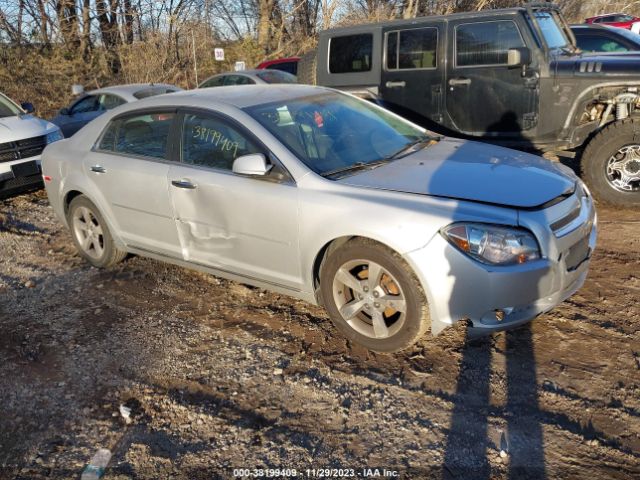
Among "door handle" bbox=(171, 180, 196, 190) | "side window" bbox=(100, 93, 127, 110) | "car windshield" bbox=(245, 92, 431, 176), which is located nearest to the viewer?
"car windshield" bbox=(245, 92, 431, 176)

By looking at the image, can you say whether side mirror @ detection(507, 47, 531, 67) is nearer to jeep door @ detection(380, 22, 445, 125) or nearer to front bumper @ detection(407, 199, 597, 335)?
jeep door @ detection(380, 22, 445, 125)

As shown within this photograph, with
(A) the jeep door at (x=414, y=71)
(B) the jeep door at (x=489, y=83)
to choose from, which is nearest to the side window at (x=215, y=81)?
(A) the jeep door at (x=414, y=71)

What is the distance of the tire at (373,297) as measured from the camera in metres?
3.39

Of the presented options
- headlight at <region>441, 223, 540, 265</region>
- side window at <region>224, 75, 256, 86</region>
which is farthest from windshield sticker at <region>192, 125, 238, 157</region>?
side window at <region>224, 75, 256, 86</region>

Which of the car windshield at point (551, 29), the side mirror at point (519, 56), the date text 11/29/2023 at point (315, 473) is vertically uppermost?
the car windshield at point (551, 29)

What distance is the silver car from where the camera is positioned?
3250 mm

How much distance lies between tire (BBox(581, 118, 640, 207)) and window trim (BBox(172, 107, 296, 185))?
3964 mm

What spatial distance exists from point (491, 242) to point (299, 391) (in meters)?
1.38

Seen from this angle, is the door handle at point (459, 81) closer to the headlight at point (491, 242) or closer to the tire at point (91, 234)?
the headlight at point (491, 242)

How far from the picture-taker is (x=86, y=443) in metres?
3.05

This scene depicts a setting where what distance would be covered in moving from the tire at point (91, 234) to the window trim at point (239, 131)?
1222 millimetres

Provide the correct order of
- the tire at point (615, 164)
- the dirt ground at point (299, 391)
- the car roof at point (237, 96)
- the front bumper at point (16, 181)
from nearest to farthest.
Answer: the dirt ground at point (299, 391), the car roof at point (237, 96), the tire at point (615, 164), the front bumper at point (16, 181)

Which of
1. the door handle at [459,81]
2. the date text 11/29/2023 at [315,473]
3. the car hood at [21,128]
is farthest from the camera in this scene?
the car hood at [21,128]

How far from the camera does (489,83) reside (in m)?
6.71
